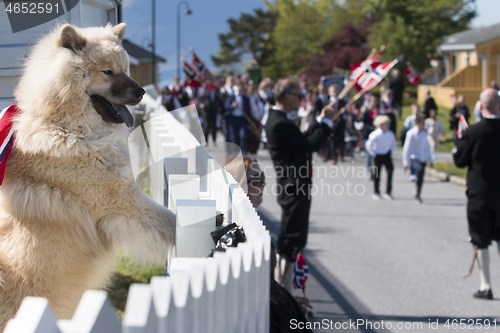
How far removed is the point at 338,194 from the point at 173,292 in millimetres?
10535

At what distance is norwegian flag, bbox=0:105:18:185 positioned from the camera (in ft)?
8.58

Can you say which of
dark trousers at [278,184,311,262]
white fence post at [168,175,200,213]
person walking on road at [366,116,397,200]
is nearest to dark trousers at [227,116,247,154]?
person walking on road at [366,116,397,200]

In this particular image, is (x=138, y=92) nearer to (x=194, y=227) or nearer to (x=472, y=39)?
(x=194, y=227)

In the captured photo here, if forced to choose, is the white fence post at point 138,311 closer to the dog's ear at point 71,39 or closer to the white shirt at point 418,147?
the dog's ear at point 71,39

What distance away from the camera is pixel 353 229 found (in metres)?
8.62

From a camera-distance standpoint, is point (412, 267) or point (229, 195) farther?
point (412, 267)

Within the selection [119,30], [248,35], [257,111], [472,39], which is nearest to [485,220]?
[119,30]

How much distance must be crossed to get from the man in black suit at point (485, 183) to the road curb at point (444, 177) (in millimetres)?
7548

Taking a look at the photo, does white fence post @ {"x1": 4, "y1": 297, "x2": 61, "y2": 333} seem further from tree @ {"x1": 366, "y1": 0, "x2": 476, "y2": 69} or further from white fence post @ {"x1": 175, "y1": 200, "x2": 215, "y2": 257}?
tree @ {"x1": 366, "y1": 0, "x2": 476, "y2": 69}

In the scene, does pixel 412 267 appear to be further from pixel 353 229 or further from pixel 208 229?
pixel 208 229

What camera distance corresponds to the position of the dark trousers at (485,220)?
18.6 ft

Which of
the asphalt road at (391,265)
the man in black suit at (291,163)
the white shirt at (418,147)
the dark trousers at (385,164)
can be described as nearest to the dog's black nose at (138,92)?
the man in black suit at (291,163)

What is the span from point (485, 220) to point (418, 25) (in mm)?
50616

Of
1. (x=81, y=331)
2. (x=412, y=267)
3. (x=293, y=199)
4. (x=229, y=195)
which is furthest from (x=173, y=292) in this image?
(x=412, y=267)
